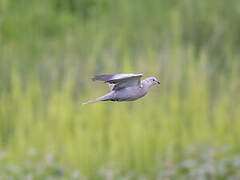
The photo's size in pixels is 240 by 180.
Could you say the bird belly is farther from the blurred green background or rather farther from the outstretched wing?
the blurred green background

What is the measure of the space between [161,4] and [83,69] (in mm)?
2197

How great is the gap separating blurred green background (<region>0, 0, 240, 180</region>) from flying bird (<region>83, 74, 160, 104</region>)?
9.81 feet

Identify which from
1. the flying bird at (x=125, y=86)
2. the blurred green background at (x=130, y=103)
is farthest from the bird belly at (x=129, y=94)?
the blurred green background at (x=130, y=103)

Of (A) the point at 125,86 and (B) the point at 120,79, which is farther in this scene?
(A) the point at 125,86

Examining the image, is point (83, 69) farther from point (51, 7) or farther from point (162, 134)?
point (51, 7)

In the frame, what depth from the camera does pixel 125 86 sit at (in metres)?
3.32

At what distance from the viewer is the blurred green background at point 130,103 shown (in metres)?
6.86

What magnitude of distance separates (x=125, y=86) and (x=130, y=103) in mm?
4193

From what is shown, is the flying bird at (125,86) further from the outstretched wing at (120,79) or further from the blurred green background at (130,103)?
the blurred green background at (130,103)

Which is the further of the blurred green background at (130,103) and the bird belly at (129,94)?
the blurred green background at (130,103)

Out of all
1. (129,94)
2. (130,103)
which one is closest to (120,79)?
(129,94)

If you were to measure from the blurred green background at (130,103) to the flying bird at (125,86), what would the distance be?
2.99 m

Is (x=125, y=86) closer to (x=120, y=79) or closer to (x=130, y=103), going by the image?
(x=120, y=79)

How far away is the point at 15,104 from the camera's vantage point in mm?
7852
